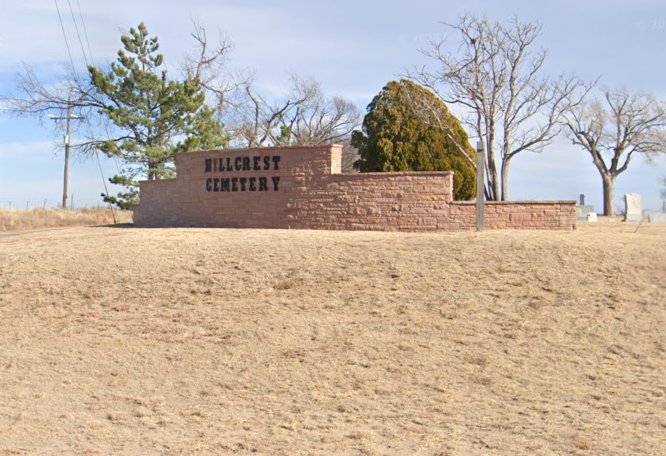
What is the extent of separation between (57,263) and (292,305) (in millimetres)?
5407

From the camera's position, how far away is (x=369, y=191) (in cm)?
1773

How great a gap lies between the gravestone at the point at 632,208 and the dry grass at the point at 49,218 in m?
19.4

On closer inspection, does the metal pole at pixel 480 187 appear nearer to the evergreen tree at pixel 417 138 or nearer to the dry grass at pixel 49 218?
the evergreen tree at pixel 417 138

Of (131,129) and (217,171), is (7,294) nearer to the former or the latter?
(217,171)

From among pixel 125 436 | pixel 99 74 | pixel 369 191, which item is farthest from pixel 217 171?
pixel 99 74

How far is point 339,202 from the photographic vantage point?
58.9 ft

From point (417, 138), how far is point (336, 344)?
1640 centimetres

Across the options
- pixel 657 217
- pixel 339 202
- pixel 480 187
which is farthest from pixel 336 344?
pixel 657 217

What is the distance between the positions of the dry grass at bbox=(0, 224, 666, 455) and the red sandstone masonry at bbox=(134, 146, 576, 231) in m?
1.12

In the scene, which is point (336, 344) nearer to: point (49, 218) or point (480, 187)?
point (480, 187)

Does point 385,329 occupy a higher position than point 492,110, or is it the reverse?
point 492,110

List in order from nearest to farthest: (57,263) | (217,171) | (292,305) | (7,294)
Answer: (292,305)
(7,294)
(57,263)
(217,171)

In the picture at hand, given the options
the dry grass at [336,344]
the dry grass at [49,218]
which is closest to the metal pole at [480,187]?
the dry grass at [336,344]

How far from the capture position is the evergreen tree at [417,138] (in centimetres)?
2578
